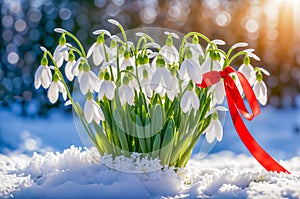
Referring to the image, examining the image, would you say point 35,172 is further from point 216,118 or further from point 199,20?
point 199,20

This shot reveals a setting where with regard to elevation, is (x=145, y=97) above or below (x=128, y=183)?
above

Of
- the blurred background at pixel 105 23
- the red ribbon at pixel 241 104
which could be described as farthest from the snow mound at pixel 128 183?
the blurred background at pixel 105 23

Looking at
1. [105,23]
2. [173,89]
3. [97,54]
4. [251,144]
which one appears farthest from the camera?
[105,23]

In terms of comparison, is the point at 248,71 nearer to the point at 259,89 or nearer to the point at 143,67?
the point at 259,89

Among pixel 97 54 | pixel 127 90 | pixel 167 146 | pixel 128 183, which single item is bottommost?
pixel 128 183

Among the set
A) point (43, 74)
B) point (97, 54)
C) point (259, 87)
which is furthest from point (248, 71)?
point (43, 74)

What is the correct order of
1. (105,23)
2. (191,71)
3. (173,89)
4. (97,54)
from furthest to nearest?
1. (105,23)
2. (97,54)
3. (173,89)
4. (191,71)

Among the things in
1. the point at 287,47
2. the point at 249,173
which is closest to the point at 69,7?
the point at 287,47
